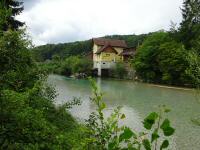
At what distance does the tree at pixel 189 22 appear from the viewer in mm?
43531

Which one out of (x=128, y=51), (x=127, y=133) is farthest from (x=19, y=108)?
(x=128, y=51)

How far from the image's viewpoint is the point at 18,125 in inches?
155

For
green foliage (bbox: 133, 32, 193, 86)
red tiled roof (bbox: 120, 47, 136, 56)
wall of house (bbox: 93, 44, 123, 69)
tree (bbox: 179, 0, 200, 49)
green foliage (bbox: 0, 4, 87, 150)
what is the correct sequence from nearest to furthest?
green foliage (bbox: 0, 4, 87, 150) → green foliage (bbox: 133, 32, 193, 86) → tree (bbox: 179, 0, 200, 49) → red tiled roof (bbox: 120, 47, 136, 56) → wall of house (bbox: 93, 44, 123, 69)

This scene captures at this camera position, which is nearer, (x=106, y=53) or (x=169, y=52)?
(x=169, y=52)

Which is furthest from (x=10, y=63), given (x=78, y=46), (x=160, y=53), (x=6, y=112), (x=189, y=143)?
(x=78, y=46)

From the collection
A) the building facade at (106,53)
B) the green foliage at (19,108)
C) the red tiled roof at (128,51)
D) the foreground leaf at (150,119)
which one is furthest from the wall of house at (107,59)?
the foreground leaf at (150,119)

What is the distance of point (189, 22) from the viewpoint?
4588 cm

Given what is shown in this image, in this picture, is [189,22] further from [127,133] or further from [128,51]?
[127,133]

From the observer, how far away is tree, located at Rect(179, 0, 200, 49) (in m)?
43.5

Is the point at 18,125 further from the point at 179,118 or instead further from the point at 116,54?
the point at 116,54

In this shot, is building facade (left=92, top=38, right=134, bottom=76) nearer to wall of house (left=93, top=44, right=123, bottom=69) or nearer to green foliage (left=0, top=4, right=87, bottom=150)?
wall of house (left=93, top=44, right=123, bottom=69)

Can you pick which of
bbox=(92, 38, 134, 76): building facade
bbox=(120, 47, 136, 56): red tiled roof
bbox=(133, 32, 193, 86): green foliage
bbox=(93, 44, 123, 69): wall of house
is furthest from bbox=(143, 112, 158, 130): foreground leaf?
bbox=(120, 47, 136, 56): red tiled roof

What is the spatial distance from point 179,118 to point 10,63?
47.7ft

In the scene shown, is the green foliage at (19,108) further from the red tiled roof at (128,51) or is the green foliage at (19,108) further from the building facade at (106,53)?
the red tiled roof at (128,51)
